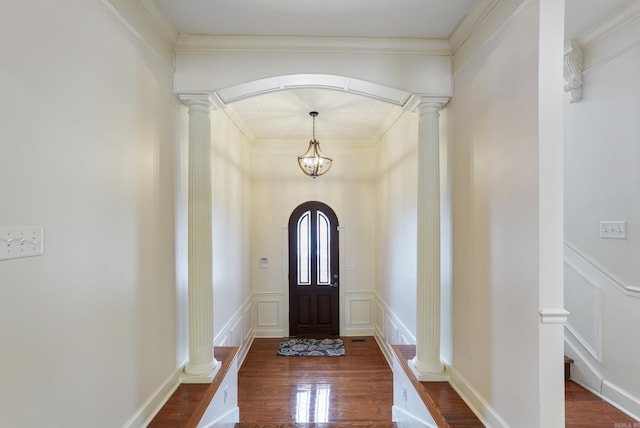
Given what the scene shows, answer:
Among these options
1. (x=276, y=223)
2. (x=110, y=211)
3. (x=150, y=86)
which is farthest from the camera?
(x=276, y=223)

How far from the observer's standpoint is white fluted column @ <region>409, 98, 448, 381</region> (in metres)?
2.43

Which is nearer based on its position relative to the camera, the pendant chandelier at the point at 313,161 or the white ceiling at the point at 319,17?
the white ceiling at the point at 319,17

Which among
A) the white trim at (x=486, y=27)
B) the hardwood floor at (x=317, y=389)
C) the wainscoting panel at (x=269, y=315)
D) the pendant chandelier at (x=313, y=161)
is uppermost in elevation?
the white trim at (x=486, y=27)

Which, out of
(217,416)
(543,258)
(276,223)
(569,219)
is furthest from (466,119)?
(276,223)

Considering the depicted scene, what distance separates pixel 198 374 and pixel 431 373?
1745 mm

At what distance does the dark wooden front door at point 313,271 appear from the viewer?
5484mm

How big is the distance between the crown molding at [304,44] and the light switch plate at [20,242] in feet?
5.85

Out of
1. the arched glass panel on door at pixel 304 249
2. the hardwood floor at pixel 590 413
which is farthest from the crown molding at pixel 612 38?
the arched glass panel on door at pixel 304 249

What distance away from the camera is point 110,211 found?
1.58 meters

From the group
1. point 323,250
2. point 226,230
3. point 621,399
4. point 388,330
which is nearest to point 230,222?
point 226,230

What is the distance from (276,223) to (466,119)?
3.80m

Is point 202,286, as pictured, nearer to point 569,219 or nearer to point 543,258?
point 543,258

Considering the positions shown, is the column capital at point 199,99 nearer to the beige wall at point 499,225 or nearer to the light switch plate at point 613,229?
the beige wall at point 499,225

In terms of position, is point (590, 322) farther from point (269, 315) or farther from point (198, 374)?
point (269, 315)
